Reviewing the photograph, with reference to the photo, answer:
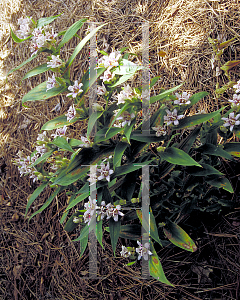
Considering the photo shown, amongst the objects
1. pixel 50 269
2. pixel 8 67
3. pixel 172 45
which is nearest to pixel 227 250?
pixel 50 269

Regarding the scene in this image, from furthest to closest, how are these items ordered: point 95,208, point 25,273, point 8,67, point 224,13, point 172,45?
point 8,67 → point 25,273 → point 172,45 → point 224,13 → point 95,208

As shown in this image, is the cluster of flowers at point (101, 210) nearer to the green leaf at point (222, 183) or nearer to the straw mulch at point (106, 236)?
the green leaf at point (222, 183)

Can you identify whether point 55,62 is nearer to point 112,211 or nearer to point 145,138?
point 145,138

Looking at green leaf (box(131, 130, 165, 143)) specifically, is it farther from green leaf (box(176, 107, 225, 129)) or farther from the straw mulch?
the straw mulch

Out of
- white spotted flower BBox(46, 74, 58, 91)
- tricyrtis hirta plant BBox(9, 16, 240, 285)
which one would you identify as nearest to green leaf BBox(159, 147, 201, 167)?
tricyrtis hirta plant BBox(9, 16, 240, 285)

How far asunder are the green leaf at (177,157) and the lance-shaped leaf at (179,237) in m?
0.37

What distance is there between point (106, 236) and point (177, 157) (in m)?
0.89

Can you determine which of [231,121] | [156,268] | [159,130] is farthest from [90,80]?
[156,268]

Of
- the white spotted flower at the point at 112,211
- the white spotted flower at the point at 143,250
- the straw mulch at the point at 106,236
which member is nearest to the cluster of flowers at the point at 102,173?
the white spotted flower at the point at 112,211

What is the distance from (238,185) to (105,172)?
0.81m

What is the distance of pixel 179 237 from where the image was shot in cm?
A: 109

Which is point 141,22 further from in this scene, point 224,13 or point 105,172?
point 105,172

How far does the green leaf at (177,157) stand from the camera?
34.9 inches

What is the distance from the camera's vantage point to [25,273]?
1.78 meters
